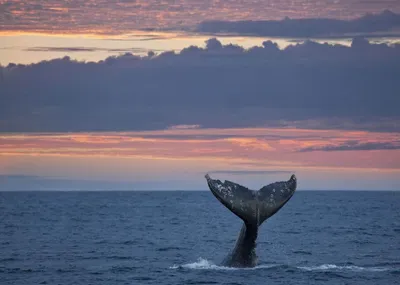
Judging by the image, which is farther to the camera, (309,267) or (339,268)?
(309,267)

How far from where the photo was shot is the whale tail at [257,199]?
77.4ft

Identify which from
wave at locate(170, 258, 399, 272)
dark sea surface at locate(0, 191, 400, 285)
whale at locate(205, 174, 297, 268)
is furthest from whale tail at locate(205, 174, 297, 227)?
wave at locate(170, 258, 399, 272)

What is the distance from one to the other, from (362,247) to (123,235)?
15769mm

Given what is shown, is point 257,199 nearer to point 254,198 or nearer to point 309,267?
point 254,198

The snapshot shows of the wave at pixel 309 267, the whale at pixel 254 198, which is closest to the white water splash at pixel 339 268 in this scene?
the wave at pixel 309 267

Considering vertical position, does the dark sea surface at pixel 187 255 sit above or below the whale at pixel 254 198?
below

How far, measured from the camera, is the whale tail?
23578mm

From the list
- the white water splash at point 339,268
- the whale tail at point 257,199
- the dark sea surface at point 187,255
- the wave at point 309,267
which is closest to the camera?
the whale tail at point 257,199

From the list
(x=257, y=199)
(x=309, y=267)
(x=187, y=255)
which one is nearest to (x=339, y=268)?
(x=309, y=267)

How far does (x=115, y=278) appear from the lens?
29438 millimetres

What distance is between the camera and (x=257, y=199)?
78.3ft

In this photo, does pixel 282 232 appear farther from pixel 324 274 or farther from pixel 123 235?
pixel 324 274

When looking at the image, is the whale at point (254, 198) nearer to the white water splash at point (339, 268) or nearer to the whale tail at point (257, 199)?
the whale tail at point (257, 199)

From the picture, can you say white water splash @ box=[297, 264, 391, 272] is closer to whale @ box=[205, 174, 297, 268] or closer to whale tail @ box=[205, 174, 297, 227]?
whale @ box=[205, 174, 297, 268]
